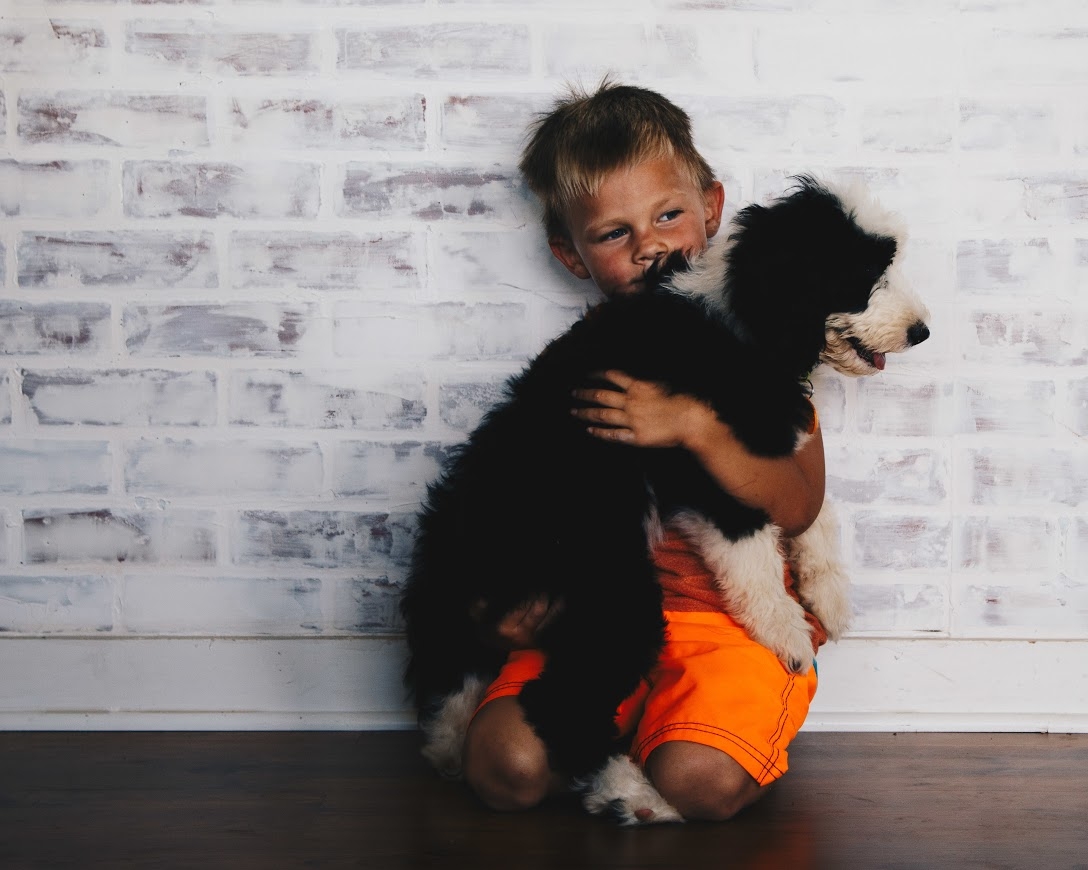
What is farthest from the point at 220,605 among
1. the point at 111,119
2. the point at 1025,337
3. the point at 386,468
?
the point at 1025,337

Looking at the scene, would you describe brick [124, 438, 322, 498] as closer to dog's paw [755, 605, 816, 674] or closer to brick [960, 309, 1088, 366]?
dog's paw [755, 605, 816, 674]

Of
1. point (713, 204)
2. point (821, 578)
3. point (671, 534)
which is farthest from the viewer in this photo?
point (713, 204)

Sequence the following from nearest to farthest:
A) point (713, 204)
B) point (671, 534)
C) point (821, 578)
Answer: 1. point (671, 534)
2. point (821, 578)
3. point (713, 204)

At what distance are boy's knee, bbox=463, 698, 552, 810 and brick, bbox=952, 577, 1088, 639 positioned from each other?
113 cm

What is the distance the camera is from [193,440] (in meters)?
2.33

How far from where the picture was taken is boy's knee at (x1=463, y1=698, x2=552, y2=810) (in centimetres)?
177

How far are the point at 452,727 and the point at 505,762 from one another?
231mm

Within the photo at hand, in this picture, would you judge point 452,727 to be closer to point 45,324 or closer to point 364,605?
point 364,605

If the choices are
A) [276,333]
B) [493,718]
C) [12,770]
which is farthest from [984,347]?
[12,770]

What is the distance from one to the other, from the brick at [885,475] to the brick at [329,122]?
1195mm

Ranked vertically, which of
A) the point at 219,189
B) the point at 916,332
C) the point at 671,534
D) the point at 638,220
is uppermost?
the point at 219,189

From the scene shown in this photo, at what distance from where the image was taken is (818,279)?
1699 millimetres

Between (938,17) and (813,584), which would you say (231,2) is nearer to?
(938,17)

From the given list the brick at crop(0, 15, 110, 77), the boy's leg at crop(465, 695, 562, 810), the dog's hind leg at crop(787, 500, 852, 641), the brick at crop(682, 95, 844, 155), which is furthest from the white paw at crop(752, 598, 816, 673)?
the brick at crop(0, 15, 110, 77)
